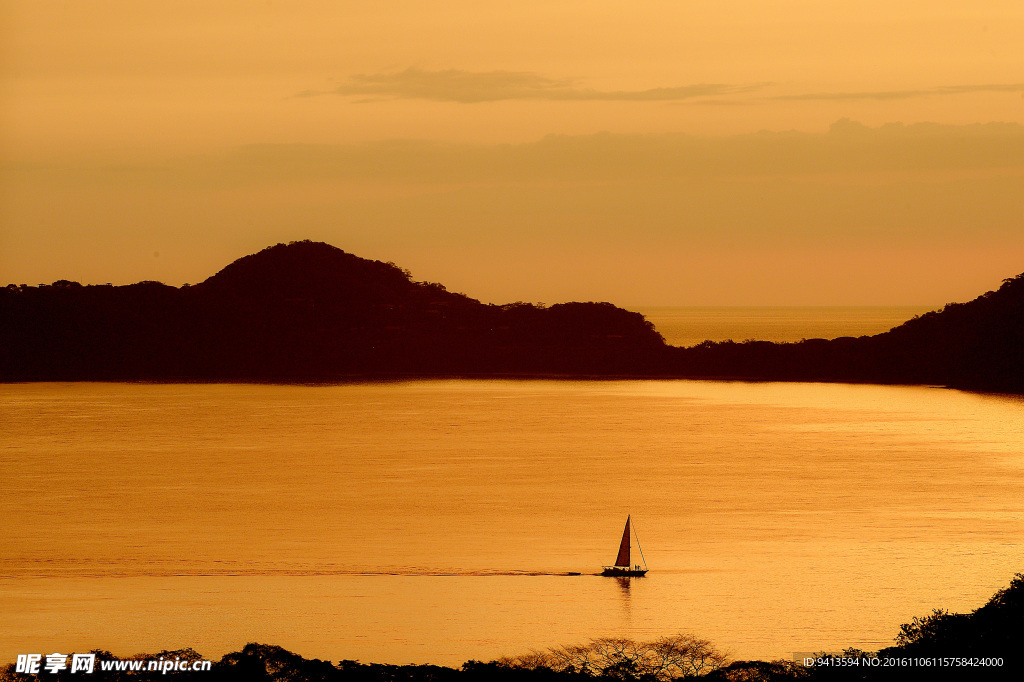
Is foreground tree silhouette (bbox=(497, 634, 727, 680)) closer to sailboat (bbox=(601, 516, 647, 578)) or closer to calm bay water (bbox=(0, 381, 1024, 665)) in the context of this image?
calm bay water (bbox=(0, 381, 1024, 665))

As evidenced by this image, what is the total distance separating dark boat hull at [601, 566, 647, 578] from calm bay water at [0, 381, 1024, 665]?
0.38 metres

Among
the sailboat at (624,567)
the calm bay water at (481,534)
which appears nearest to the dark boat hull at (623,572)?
the sailboat at (624,567)

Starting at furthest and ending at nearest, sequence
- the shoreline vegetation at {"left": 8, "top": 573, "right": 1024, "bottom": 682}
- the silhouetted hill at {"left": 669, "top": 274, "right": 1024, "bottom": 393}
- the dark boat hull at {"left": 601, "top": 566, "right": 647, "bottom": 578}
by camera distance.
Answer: the silhouetted hill at {"left": 669, "top": 274, "right": 1024, "bottom": 393}
the dark boat hull at {"left": 601, "top": 566, "right": 647, "bottom": 578}
the shoreline vegetation at {"left": 8, "top": 573, "right": 1024, "bottom": 682}

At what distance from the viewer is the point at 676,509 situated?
49.1 metres

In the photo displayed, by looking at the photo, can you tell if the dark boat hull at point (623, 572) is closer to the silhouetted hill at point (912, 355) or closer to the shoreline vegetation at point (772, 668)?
the shoreline vegetation at point (772, 668)

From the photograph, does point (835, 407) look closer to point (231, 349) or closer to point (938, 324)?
point (938, 324)

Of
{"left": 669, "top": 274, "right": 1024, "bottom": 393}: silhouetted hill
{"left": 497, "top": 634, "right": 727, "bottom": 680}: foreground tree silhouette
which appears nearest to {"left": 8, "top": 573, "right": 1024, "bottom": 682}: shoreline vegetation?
{"left": 497, "top": 634, "right": 727, "bottom": 680}: foreground tree silhouette

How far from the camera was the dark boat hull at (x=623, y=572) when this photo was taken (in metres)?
32.9

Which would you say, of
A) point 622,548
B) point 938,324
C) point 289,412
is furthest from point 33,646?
point 938,324

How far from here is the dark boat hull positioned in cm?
3294

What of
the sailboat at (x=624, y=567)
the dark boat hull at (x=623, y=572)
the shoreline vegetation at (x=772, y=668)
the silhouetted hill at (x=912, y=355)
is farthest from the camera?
the silhouetted hill at (x=912, y=355)

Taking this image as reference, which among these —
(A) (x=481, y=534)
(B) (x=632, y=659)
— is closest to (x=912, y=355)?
(A) (x=481, y=534)

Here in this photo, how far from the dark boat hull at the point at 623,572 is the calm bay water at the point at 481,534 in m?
0.38

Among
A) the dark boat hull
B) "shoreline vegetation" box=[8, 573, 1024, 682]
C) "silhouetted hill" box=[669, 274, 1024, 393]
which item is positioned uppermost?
"silhouetted hill" box=[669, 274, 1024, 393]
